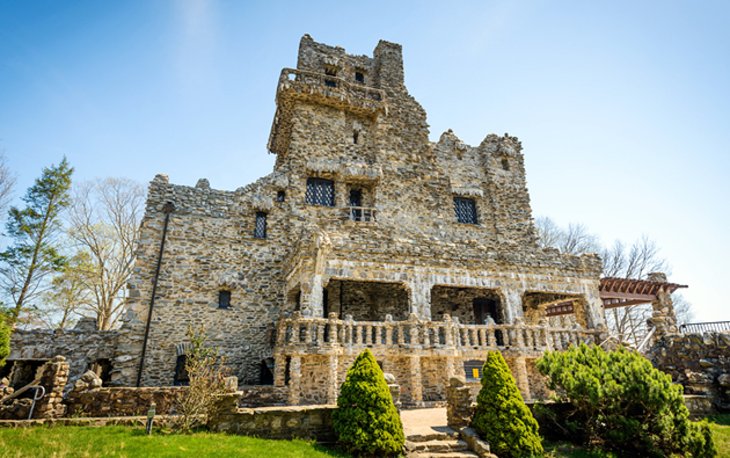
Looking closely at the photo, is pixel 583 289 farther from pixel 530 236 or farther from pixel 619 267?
pixel 619 267

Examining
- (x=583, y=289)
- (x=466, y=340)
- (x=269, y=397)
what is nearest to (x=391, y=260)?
(x=466, y=340)

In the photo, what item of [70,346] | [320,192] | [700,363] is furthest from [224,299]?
[700,363]

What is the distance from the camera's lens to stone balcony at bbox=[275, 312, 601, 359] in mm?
12945

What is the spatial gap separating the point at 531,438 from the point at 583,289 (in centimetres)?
1084

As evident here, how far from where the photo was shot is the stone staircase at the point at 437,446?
335 inches

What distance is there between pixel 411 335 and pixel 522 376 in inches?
173

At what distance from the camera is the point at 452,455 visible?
8.55m

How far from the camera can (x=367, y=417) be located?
332 inches

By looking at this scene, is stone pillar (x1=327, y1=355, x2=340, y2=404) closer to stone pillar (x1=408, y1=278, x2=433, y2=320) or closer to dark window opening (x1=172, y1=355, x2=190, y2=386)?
stone pillar (x1=408, y1=278, x2=433, y2=320)

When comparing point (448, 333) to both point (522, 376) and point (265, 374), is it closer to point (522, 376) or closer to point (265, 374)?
point (522, 376)

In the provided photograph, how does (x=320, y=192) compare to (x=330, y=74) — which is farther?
(x=330, y=74)

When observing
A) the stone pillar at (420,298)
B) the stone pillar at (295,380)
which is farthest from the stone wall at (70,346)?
the stone pillar at (420,298)

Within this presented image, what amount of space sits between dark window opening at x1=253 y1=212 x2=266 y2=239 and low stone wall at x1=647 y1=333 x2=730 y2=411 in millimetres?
17060

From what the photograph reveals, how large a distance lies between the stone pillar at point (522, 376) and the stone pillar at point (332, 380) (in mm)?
6572
